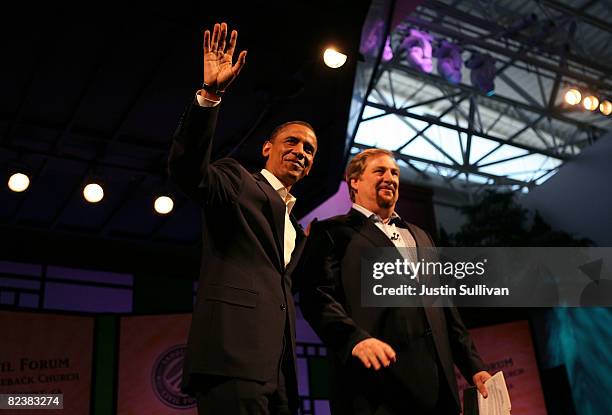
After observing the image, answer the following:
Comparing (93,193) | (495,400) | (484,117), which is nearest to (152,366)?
(93,193)

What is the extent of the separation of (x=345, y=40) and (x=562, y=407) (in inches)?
174

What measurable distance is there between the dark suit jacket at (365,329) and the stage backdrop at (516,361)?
17.2ft

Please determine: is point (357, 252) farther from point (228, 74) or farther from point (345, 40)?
point (345, 40)

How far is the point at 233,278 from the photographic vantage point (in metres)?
1.72

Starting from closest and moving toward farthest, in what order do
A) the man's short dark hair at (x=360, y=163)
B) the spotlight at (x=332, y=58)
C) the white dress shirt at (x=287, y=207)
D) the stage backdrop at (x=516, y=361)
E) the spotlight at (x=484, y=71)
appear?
the white dress shirt at (x=287, y=207) < the man's short dark hair at (x=360, y=163) < the spotlight at (x=332, y=58) < the stage backdrop at (x=516, y=361) < the spotlight at (x=484, y=71)

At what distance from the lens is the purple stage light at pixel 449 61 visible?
406 inches

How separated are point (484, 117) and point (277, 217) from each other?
15.3m

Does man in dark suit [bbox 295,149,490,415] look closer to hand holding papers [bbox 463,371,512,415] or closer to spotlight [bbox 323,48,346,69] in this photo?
hand holding papers [bbox 463,371,512,415]

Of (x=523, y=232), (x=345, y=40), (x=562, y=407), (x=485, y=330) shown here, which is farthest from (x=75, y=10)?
(x=523, y=232)

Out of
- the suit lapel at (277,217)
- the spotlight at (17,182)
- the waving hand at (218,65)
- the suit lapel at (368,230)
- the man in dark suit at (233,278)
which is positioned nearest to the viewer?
the man in dark suit at (233,278)

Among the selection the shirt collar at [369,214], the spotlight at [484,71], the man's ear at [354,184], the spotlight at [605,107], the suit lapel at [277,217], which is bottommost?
the suit lapel at [277,217]

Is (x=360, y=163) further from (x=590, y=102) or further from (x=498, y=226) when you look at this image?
(x=590, y=102)

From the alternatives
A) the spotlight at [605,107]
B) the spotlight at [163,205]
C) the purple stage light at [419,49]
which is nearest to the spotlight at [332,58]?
the spotlight at [163,205]
